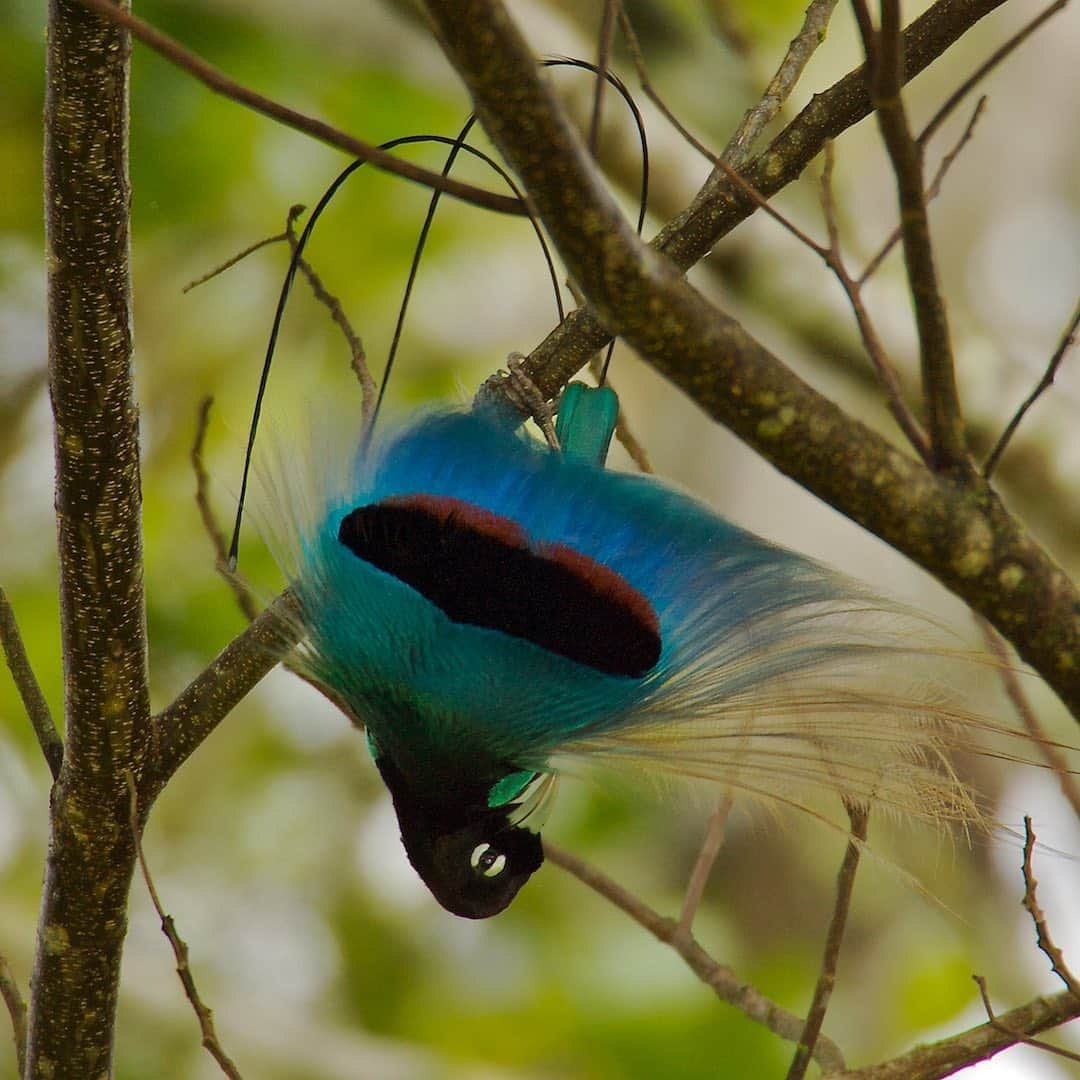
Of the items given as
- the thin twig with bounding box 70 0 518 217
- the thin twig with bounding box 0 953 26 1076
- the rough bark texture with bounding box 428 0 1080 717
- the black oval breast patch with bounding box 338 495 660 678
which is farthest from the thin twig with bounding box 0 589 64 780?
the rough bark texture with bounding box 428 0 1080 717

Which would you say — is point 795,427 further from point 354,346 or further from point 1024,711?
point 354,346

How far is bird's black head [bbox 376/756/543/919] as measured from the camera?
4.94 ft

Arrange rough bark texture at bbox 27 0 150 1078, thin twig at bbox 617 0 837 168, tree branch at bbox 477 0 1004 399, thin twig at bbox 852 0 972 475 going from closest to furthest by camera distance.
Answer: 1. thin twig at bbox 852 0 972 475
2. rough bark texture at bbox 27 0 150 1078
3. tree branch at bbox 477 0 1004 399
4. thin twig at bbox 617 0 837 168

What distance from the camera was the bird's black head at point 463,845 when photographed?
1505 millimetres

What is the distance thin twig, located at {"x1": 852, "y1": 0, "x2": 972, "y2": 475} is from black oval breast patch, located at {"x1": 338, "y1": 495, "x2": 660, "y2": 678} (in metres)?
0.44

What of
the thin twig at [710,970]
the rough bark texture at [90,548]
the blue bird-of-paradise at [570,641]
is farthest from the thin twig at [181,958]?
the thin twig at [710,970]

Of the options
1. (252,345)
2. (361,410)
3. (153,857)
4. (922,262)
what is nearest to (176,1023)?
(153,857)

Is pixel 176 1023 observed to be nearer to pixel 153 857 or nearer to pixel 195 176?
pixel 153 857

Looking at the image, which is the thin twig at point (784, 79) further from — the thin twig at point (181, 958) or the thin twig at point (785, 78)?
the thin twig at point (181, 958)

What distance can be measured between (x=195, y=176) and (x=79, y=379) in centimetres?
283

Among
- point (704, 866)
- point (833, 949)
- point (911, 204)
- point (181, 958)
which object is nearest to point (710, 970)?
point (704, 866)

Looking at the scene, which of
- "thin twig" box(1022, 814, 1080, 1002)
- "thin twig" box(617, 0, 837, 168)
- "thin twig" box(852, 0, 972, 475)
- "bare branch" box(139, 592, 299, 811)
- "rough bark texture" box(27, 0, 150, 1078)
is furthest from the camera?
"thin twig" box(617, 0, 837, 168)

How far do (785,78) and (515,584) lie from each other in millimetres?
885

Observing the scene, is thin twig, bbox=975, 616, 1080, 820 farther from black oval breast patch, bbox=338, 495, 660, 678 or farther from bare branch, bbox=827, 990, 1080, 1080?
black oval breast patch, bbox=338, 495, 660, 678
